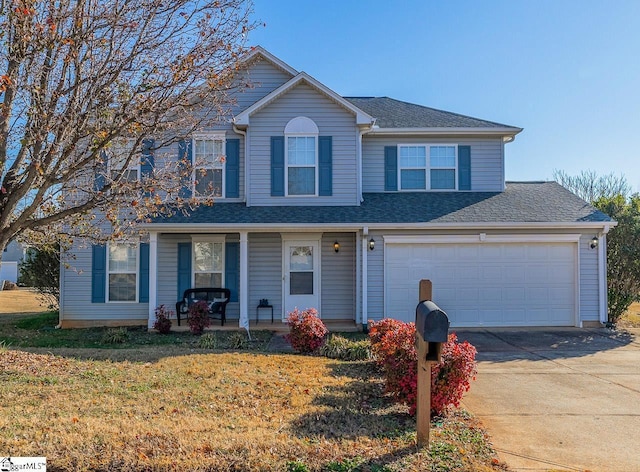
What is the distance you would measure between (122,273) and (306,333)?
21.1ft

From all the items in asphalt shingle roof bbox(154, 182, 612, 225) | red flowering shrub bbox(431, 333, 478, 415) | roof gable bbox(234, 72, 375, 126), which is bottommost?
red flowering shrub bbox(431, 333, 478, 415)

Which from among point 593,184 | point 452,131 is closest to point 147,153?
point 452,131

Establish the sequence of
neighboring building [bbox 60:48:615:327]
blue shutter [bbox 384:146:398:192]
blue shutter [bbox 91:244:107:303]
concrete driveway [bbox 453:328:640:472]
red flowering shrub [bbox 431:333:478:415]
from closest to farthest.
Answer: concrete driveway [bbox 453:328:640:472] → red flowering shrub [bbox 431:333:478:415] → neighboring building [bbox 60:48:615:327] → blue shutter [bbox 91:244:107:303] → blue shutter [bbox 384:146:398:192]

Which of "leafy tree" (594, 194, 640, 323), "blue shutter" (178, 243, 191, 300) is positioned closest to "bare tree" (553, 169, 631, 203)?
"leafy tree" (594, 194, 640, 323)

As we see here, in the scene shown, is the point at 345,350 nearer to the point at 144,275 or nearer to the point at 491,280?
the point at 491,280

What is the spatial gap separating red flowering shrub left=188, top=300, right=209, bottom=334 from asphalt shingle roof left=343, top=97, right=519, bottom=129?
6906 mm

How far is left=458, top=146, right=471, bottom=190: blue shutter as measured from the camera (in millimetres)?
12922

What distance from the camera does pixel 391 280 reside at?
11.4 metres

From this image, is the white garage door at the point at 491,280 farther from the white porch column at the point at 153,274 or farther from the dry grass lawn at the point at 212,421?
the white porch column at the point at 153,274

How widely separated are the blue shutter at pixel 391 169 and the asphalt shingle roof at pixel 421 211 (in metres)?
0.26

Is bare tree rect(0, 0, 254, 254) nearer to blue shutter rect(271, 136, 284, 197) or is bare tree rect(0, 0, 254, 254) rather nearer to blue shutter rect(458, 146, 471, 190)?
blue shutter rect(271, 136, 284, 197)

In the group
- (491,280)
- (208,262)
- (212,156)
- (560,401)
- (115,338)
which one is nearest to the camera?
(560,401)

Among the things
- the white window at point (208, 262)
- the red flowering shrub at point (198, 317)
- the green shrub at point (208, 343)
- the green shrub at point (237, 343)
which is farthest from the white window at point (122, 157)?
the white window at point (208, 262)

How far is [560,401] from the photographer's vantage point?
577 cm
